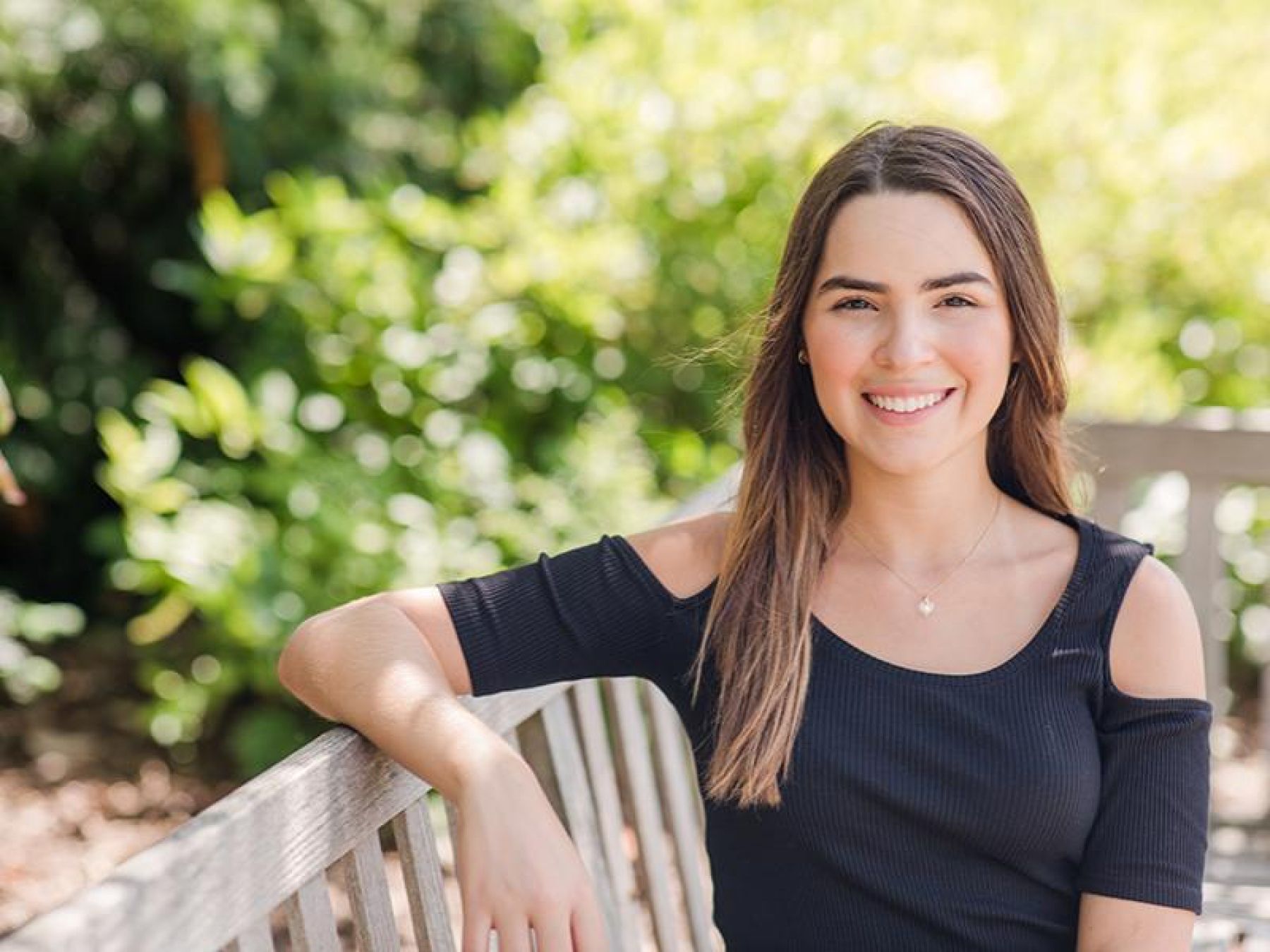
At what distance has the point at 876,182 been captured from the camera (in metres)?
2.15

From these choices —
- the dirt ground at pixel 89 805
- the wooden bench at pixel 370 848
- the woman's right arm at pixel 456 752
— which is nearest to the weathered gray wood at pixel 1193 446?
the dirt ground at pixel 89 805

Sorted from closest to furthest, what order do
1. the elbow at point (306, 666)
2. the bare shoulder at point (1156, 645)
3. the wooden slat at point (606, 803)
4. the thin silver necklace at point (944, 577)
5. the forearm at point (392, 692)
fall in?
the forearm at point (392, 692), the elbow at point (306, 666), the bare shoulder at point (1156, 645), the thin silver necklace at point (944, 577), the wooden slat at point (606, 803)

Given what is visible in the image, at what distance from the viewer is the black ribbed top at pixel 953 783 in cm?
204

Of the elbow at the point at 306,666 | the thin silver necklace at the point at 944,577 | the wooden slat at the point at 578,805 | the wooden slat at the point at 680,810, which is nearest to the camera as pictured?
the elbow at the point at 306,666

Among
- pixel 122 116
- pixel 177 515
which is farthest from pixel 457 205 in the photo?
pixel 177 515

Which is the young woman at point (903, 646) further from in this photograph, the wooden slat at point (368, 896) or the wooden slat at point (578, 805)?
the wooden slat at point (578, 805)

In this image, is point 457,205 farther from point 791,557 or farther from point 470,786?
point 470,786

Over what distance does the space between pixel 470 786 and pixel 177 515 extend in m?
3.20

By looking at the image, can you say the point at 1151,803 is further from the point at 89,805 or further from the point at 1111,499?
the point at 89,805

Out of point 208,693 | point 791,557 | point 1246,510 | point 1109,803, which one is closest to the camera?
point 1109,803

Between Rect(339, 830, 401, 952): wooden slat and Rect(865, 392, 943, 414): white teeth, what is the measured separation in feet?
2.61

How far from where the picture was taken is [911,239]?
211 centimetres

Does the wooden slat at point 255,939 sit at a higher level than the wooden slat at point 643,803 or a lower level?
higher

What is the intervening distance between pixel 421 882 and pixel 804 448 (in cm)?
Result: 77
